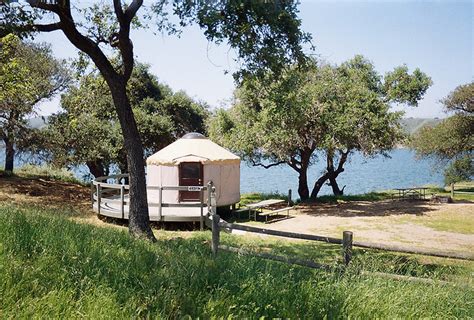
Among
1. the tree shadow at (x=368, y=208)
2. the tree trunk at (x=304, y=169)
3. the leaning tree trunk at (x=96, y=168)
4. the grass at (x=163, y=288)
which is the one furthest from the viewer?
the leaning tree trunk at (x=96, y=168)

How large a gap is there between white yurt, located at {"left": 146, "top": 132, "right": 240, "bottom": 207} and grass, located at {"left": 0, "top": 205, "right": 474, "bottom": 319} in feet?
35.1

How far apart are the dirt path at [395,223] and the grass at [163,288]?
5.67m

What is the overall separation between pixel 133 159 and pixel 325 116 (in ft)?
34.6

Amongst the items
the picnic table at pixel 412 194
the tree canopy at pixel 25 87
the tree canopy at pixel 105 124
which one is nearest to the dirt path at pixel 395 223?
the picnic table at pixel 412 194

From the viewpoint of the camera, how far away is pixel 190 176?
15.6 metres

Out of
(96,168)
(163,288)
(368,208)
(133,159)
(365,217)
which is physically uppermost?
(96,168)

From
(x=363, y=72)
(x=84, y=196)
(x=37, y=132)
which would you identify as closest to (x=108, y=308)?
(x=84, y=196)

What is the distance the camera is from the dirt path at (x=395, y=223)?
10.9 m

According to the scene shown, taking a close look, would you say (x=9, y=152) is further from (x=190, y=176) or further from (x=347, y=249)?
(x=347, y=249)

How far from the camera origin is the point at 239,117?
61.2ft

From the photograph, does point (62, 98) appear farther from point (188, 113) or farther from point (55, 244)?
point (55, 244)

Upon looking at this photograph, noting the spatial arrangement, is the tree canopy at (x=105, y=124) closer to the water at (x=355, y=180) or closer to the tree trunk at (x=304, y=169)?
the water at (x=355, y=180)

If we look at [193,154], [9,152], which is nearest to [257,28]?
[193,154]

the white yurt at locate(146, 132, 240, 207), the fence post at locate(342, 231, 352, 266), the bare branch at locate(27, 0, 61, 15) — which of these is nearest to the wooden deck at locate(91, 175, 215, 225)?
the white yurt at locate(146, 132, 240, 207)
